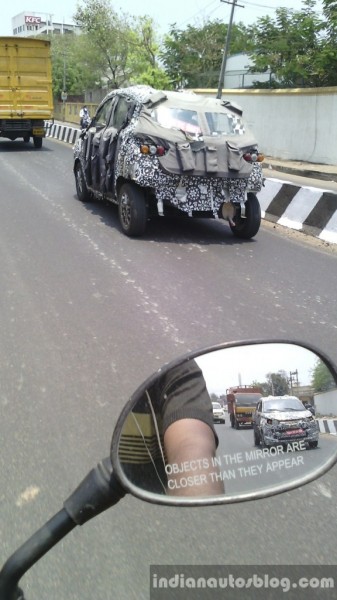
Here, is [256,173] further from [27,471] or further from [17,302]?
[27,471]

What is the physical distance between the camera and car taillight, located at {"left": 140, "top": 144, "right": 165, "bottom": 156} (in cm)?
805

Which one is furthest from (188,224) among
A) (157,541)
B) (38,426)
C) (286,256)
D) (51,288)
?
(157,541)

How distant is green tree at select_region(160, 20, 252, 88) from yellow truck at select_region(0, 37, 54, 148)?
17.7 meters

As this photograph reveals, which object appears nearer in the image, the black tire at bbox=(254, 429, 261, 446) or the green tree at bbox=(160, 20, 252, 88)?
the black tire at bbox=(254, 429, 261, 446)

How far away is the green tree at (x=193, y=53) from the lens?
38781mm

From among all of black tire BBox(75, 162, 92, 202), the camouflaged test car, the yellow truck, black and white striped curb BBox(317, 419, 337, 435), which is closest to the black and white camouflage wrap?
the camouflaged test car

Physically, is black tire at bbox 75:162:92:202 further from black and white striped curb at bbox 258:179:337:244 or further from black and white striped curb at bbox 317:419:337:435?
black and white striped curb at bbox 317:419:337:435

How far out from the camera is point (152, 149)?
26.5 feet

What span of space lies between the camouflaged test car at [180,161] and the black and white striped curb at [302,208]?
42.5 inches

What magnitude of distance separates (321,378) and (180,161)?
6.74 metres

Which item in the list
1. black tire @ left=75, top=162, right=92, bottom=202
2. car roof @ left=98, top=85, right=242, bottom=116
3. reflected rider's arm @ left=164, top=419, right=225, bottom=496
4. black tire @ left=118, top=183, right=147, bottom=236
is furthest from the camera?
black tire @ left=75, top=162, right=92, bottom=202

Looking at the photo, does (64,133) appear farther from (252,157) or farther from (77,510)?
(77,510)

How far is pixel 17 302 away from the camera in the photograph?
5.82m

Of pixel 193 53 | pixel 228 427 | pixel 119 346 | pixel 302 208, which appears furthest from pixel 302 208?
pixel 193 53
